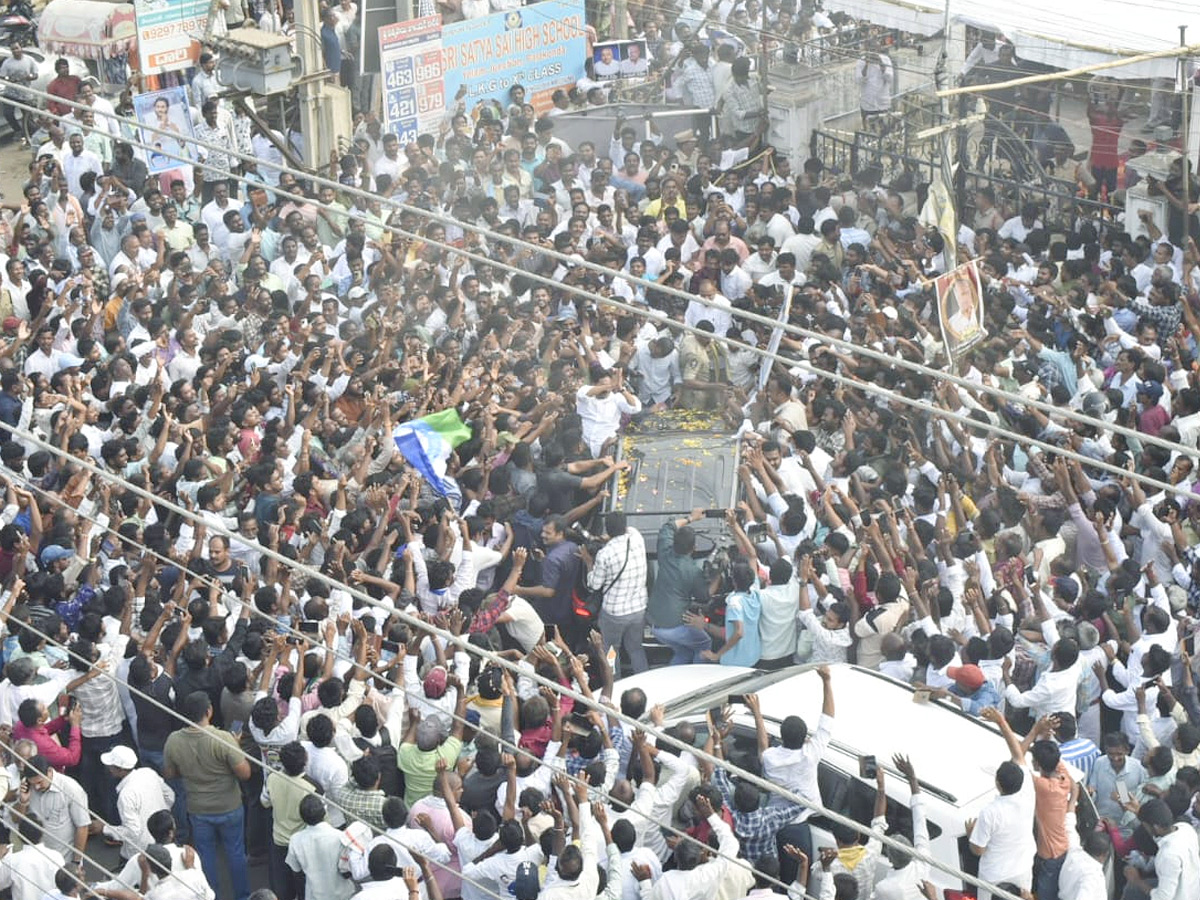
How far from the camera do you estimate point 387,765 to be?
9773 mm

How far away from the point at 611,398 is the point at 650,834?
4253 millimetres

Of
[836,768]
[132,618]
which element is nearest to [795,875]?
[836,768]

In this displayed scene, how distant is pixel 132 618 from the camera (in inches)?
426

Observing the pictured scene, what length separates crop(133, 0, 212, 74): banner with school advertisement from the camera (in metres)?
17.4

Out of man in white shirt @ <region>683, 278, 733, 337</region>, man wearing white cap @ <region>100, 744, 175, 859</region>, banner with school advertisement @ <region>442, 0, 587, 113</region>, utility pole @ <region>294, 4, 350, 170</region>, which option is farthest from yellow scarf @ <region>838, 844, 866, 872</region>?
banner with school advertisement @ <region>442, 0, 587, 113</region>

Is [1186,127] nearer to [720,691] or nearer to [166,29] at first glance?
[720,691]

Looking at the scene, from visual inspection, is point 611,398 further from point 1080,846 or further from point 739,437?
point 1080,846

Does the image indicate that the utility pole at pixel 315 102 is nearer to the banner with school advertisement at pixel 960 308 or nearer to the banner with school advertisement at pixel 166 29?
the banner with school advertisement at pixel 166 29

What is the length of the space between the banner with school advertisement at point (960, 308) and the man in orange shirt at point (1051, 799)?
14.5 feet

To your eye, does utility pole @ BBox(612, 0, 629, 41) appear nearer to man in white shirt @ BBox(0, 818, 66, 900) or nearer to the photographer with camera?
the photographer with camera

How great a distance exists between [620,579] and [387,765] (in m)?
2.01

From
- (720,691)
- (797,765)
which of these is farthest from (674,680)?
(797,765)

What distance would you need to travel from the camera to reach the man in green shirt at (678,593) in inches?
445

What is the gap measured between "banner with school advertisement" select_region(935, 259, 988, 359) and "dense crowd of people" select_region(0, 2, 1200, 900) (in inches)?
7.7
